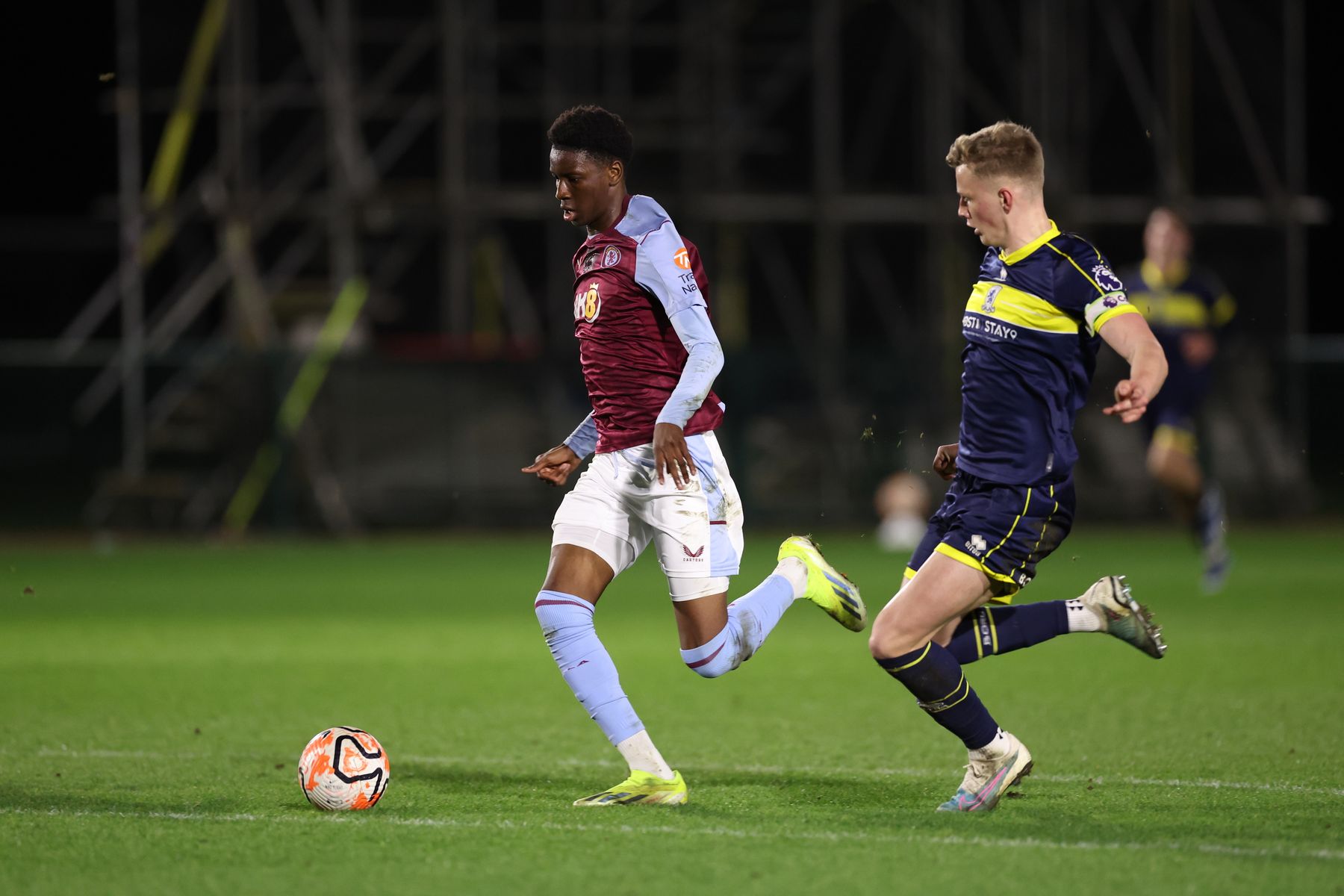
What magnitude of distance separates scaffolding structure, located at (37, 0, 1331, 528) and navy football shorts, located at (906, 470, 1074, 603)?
15.3m

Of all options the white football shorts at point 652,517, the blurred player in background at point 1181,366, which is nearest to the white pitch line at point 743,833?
the white football shorts at point 652,517

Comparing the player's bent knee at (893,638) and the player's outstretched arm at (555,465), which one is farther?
the player's outstretched arm at (555,465)

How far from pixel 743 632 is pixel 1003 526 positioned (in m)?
1.08

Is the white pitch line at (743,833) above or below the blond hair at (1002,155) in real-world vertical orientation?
below

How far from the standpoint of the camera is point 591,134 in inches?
250

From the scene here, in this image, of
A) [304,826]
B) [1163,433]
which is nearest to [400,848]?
[304,826]

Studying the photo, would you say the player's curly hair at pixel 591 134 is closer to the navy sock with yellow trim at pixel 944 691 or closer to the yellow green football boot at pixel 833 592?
the yellow green football boot at pixel 833 592

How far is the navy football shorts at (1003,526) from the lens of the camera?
6043mm

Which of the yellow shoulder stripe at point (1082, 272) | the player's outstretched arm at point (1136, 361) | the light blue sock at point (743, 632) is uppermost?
the yellow shoulder stripe at point (1082, 272)

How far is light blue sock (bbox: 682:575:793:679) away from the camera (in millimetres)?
6445

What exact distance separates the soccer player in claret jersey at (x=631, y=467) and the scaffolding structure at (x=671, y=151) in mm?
14791

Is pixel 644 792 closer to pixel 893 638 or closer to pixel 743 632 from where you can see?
pixel 743 632

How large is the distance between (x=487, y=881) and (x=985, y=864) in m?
1.44

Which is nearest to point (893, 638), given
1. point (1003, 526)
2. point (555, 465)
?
point (1003, 526)
